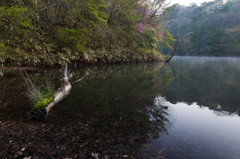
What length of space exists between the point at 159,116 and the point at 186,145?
4.88 ft

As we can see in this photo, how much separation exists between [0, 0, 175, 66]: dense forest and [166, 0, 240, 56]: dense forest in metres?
22.0

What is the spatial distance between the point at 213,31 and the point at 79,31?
51.1 metres

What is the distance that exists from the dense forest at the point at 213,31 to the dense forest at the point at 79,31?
2195 centimetres

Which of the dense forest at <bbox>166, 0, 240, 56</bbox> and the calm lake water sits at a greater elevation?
the dense forest at <bbox>166, 0, 240, 56</bbox>

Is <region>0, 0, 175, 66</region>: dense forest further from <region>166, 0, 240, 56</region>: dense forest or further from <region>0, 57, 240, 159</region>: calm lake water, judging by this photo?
<region>166, 0, 240, 56</region>: dense forest

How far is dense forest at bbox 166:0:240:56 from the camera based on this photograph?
45.7 metres

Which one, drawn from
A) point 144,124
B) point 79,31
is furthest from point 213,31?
point 144,124

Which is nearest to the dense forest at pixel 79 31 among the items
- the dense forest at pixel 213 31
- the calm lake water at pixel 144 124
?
the calm lake water at pixel 144 124

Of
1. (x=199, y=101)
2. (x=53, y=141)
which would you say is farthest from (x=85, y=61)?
(x=53, y=141)

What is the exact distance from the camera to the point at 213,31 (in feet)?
163

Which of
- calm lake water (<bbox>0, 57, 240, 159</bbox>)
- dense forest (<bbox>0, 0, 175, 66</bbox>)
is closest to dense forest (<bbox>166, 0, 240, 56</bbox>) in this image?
dense forest (<bbox>0, 0, 175, 66</bbox>)

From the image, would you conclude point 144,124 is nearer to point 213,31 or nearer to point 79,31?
point 79,31

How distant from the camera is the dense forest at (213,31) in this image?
4569 centimetres

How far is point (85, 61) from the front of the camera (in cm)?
1727
